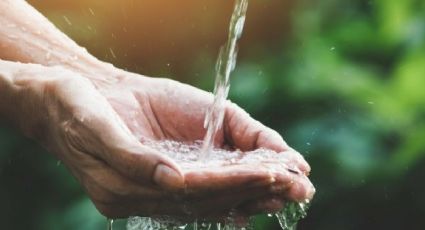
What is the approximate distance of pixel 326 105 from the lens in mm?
2201

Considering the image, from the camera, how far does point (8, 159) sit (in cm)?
223

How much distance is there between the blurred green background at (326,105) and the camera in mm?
2135

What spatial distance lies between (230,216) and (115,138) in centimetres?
23

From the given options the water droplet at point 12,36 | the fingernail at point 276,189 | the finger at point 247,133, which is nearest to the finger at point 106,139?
the fingernail at point 276,189

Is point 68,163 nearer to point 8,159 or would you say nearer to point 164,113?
point 164,113

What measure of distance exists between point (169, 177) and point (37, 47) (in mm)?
691

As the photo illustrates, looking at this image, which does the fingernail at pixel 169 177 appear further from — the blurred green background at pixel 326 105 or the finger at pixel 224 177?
the blurred green background at pixel 326 105

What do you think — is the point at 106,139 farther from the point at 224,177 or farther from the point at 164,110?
the point at 164,110

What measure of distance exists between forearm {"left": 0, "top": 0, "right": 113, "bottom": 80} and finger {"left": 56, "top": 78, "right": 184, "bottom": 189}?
347 mm

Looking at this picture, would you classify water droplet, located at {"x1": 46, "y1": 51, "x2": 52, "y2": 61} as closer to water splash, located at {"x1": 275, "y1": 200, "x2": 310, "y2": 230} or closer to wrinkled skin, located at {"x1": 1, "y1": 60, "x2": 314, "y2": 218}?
wrinkled skin, located at {"x1": 1, "y1": 60, "x2": 314, "y2": 218}

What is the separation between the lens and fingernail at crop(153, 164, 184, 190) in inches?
53.5

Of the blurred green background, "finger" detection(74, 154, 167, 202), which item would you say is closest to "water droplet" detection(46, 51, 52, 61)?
the blurred green background

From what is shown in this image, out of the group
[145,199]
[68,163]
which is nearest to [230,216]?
[145,199]

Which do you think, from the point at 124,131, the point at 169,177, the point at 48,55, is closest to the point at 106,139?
the point at 124,131
